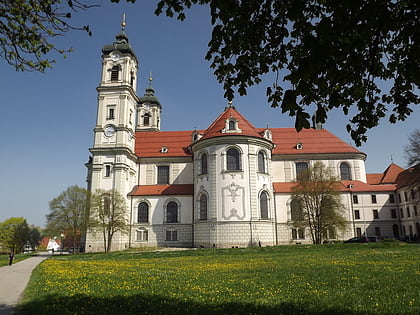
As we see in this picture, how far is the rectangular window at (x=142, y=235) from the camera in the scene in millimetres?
40281

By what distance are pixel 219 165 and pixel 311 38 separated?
3280cm

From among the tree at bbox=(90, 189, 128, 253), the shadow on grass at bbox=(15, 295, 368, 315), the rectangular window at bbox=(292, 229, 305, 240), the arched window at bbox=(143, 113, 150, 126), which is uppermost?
the arched window at bbox=(143, 113, 150, 126)

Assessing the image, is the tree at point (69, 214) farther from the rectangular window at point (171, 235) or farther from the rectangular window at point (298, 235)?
the rectangular window at point (298, 235)

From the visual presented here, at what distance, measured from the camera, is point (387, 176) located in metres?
51.2

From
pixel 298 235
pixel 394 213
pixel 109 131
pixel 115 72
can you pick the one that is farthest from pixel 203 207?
pixel 394 213

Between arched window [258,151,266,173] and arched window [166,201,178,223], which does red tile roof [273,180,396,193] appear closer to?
arched window [258,151,266,173]

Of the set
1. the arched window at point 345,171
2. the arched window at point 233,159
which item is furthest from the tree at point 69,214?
the arched window at point 345,171

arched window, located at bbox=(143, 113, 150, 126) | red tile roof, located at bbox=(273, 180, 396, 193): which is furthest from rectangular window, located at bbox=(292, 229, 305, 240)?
arched window, located at bbox=(143, 113, 150, 126)

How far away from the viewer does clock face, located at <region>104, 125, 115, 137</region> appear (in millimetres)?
42250

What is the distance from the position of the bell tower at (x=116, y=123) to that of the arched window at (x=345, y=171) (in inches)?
1093

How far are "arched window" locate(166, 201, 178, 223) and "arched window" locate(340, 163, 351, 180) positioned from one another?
22.4 m

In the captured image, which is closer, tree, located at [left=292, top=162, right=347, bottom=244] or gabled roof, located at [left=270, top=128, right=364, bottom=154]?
tree, located at [left=292, top=162, right=347, bottom=244]

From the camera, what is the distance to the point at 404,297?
771 cm

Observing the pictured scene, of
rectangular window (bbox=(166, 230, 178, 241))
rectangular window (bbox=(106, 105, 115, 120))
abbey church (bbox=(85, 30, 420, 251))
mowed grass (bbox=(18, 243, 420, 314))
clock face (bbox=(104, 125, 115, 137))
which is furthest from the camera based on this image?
rectangular window (bbox=(106, 105, 115, 120))
